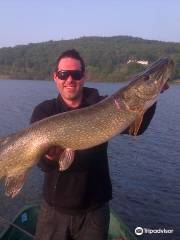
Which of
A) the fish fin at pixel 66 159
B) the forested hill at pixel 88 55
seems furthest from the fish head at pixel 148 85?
the forested hill at pixel 88 55

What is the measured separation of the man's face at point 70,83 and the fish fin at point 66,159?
0.46 meters

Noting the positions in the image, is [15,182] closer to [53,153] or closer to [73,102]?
[53,153]

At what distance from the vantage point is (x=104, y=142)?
3.16 m

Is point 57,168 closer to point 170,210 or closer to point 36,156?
point 36,156

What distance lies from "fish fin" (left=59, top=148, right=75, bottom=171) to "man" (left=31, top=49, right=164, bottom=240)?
0.08 m

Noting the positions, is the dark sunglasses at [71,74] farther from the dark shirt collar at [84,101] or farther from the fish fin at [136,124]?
the fish fin at [136,124]

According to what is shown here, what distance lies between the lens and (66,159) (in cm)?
299

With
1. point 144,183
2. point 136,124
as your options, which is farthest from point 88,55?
point 136,124

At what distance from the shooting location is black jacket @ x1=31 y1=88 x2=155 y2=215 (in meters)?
3.08

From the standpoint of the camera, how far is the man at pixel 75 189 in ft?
10.1

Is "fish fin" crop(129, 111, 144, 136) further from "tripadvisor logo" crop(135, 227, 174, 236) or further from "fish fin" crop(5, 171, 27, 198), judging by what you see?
"tripadvisor logo" crop(135, 227, 174, 236)

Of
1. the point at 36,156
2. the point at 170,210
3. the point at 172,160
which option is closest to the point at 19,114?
the point at 172,160

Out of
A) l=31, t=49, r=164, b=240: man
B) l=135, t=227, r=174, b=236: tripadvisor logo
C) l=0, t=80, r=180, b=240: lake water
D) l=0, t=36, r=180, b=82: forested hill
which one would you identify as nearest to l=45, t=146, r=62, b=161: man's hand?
l=31, t=49, r=164, b=240: man

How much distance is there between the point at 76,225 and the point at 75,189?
0.97ft
